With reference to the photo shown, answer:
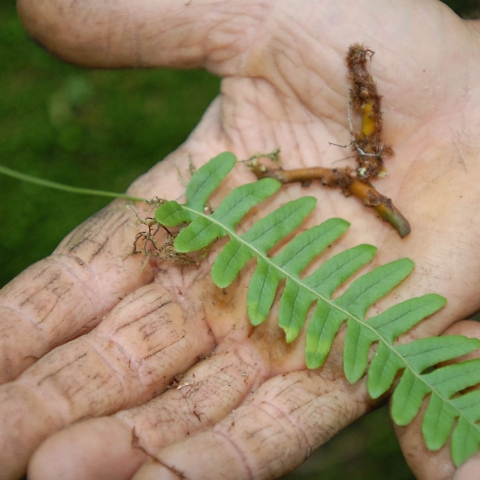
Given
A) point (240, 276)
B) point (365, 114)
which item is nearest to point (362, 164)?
point (365, 114)

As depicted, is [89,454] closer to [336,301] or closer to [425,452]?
[336,301]

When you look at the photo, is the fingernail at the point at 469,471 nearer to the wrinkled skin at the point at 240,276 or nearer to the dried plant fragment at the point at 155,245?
the wrinkled skin at the point at 240,276

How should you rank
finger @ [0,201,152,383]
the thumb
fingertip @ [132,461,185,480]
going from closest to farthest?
fingertip @ [132,461,185,480] < finger @ [0,201,152,383] < the thumb

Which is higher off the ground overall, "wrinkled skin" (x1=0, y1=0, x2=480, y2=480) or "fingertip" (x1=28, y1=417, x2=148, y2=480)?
"wrinkled skin" (x1=0, y1=0, x2=480, y2=480)

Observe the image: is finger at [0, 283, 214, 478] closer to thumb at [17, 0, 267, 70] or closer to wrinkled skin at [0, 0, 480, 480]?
wrinkled skin at [0, 0, 480, 480]

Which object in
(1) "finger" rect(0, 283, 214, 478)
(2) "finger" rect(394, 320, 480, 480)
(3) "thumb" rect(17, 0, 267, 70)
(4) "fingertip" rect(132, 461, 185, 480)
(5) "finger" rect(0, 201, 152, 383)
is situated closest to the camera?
(4) "fingertip" rect(132, 461, 185, 480)

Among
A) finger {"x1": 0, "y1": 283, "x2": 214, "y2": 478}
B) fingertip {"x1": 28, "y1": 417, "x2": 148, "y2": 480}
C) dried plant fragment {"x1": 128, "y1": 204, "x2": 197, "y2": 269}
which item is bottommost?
fingertip {"x1": 28, "y1": 417, "x2": 148, "y2": 480}

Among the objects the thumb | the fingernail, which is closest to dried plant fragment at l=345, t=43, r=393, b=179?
the thumb

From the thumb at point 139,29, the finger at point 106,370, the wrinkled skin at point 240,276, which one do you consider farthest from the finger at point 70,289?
the thumb at point 139,29

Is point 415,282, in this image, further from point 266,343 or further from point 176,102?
point 176,102
